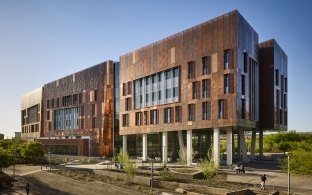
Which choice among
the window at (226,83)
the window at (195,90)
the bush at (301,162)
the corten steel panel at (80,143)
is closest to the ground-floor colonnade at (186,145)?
the window at (195,90)

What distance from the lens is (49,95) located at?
5246 inches

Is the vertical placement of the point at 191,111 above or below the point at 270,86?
below

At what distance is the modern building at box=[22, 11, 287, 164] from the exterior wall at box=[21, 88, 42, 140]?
1387 inches

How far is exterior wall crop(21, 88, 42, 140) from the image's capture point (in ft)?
464

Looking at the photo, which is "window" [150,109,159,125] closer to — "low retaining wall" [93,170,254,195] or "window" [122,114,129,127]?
"window" [122,114,129,127]

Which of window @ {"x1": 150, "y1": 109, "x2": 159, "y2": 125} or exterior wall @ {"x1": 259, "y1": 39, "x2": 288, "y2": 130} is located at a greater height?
exterior wall @ {"x1": 259, "y1": 39, "x2": 288, "y2": 130}

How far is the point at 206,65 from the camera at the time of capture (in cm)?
6781

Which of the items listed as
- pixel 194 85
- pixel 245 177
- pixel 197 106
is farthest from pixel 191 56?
pixel 245 177

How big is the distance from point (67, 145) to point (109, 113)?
72.5ft

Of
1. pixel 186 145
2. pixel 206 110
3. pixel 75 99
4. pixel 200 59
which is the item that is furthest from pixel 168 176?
pixel 75 99

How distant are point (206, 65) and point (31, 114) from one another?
10616 centimetres

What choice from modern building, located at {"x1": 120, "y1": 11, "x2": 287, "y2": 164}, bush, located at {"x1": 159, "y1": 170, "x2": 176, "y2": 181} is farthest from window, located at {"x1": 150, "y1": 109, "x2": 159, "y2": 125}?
bush, located at {"x1": 159, "y1": 170, "x2": 176, "y2": 181}

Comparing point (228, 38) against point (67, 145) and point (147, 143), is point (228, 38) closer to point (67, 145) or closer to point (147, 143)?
point (147, 143)

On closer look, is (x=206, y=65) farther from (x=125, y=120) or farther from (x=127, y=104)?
(x=125, y=120)
